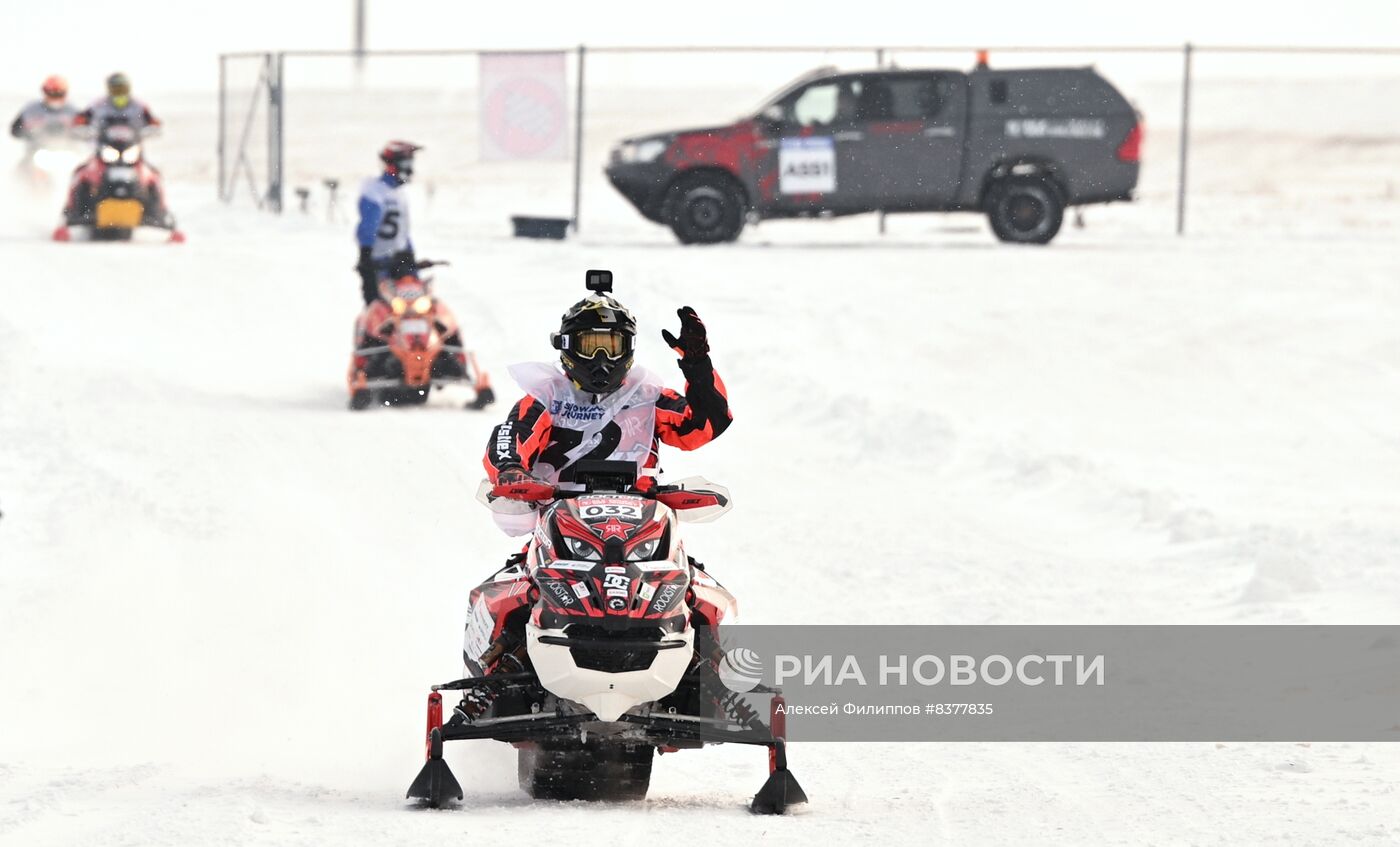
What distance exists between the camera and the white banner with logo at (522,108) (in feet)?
79.4

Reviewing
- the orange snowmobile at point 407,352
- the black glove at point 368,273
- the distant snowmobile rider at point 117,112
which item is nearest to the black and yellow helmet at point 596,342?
the orange snowmobile at point 407,352

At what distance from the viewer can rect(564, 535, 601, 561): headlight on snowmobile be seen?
662cm

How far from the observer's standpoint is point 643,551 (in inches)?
262

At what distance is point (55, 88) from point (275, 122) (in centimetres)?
270

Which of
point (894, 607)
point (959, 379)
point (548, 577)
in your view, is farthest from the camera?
point (959, 379)

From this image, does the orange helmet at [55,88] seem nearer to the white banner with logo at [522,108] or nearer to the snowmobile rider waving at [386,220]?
the white banner with logo at [522,108]

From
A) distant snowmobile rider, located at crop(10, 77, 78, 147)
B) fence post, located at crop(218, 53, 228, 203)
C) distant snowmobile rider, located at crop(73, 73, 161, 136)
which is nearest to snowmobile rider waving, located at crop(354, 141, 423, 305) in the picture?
distant snowmobile rider, located at crop(73, 73, 161, 136)

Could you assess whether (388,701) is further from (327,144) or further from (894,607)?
(327,144)

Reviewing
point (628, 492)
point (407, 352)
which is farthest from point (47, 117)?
point (628, 492)

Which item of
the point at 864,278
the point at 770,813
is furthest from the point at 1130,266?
the point at 770,813

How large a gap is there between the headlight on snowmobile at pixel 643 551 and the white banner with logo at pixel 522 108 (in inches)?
703

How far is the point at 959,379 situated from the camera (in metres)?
17.9

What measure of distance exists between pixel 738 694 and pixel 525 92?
1811 centimetres

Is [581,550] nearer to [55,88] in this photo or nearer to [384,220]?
[384,220]
